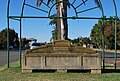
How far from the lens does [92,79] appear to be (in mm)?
10398

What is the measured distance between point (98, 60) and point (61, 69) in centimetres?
146

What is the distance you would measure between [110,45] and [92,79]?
2534 inches

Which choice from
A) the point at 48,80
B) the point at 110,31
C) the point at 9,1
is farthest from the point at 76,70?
the point at 110,31

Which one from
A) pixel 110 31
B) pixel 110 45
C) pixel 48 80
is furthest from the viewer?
pixel 110 45

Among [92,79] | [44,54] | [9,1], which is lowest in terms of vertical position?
[92,79]

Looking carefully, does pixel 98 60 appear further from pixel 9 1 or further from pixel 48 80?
pixel 9 1

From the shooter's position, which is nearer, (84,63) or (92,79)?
(92,79)

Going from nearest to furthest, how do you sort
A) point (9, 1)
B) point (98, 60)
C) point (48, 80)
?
point (48, 80) < point (98, 60) < point (9, 1)

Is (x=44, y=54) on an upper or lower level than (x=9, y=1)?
lower

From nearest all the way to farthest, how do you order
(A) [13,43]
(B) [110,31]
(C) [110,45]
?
(B) [110,31] < (C) [110,45] < (A) [13,43]

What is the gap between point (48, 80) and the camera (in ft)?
32.9

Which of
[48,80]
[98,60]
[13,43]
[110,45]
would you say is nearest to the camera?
[48,80]

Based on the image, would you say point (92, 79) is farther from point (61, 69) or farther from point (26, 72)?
point (26, 72)

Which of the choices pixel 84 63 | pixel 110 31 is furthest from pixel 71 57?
pixel 110 31
